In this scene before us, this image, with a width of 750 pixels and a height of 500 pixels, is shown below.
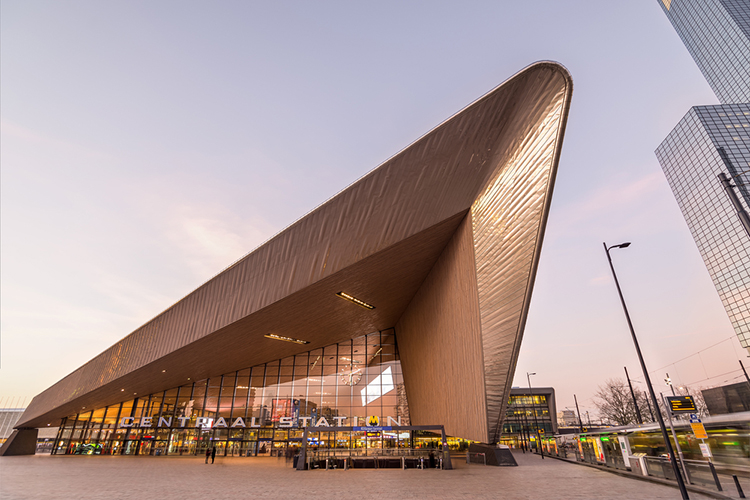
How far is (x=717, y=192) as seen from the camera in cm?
8394

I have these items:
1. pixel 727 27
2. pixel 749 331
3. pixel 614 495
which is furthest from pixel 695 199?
pixel 614 495

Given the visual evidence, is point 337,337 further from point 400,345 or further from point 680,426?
point 680,426

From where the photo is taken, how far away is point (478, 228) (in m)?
14.7

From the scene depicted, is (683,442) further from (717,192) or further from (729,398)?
(717,192)

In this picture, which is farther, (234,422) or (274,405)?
(234,422)

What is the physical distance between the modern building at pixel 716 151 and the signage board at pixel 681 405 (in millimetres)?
89639

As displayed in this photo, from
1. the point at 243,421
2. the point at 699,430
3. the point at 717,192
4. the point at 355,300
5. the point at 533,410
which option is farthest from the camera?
the point at 717,192

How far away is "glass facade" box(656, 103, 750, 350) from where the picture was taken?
78.2 metres

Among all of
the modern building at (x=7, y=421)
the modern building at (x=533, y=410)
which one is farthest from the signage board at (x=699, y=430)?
the modern building at (x=7, y=421)

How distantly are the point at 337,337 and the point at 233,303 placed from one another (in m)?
11.9

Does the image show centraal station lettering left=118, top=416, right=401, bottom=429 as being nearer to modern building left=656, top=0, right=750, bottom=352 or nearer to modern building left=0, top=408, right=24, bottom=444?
modern building left=0, top=408, right=24, bottom=444

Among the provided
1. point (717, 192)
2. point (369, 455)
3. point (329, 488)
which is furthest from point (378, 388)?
point (717, 192)

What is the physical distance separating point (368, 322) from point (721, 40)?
124034 mm

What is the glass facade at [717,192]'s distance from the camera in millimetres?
78250
